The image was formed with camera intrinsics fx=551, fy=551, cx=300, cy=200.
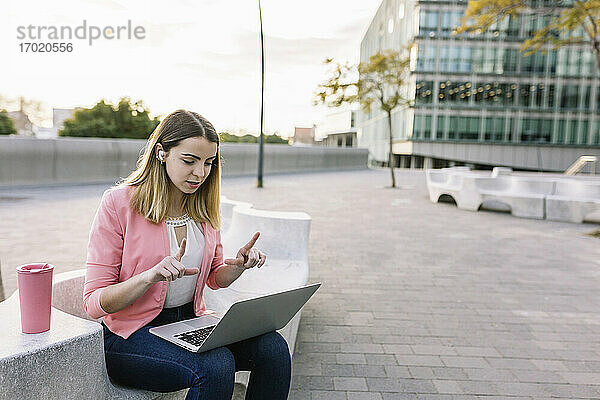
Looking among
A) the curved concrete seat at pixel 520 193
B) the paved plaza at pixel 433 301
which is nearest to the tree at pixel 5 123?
the paved plaza at pixel 433 301

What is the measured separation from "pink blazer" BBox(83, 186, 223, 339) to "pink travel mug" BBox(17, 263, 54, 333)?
348mm

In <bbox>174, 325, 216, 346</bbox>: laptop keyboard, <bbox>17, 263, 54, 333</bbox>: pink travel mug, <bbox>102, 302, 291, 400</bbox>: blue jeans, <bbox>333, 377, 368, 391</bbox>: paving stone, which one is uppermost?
<bbox>17, 263, 54, 333</bbox>: pink travel mug

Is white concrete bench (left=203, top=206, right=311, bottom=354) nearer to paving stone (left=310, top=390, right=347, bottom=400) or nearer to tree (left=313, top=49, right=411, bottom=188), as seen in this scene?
paving stone (left=310, top=390, right=347, bottom=400)

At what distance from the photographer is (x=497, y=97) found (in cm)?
4625

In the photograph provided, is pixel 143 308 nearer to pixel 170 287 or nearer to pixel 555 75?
pixel 170 287

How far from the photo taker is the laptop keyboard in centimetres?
233

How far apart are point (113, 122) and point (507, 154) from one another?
112 feet

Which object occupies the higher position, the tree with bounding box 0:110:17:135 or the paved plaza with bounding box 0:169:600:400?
the tree with bounding box 0:110:17:135

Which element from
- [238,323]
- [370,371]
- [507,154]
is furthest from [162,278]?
[507,154]

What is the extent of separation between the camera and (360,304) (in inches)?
213

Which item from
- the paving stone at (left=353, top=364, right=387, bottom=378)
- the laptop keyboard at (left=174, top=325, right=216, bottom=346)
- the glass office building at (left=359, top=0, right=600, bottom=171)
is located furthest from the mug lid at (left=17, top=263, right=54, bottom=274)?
the glass office building at (left=359, top=0, right=600, bottom=171)

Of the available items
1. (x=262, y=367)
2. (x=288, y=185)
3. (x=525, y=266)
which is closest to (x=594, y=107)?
(x=288, y=185)

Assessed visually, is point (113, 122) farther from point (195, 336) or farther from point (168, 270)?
point (168, 270)

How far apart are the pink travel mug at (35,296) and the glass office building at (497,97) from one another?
46.1 metres
